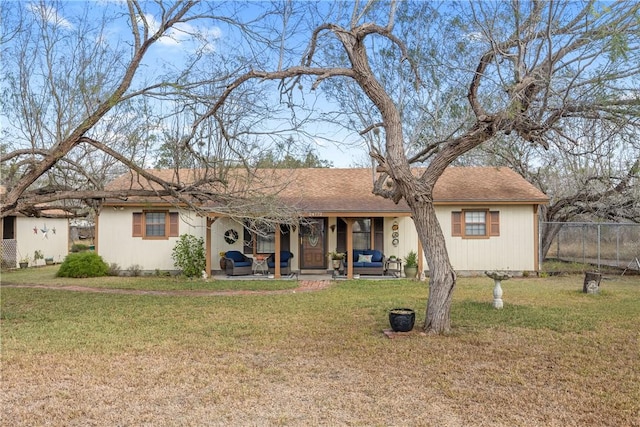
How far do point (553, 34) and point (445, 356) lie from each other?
4.70 m

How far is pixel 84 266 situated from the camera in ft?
54.9

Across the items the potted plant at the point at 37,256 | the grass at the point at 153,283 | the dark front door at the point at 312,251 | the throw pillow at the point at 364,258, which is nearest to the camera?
the grass at the point at 153,283

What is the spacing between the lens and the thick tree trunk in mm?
7957

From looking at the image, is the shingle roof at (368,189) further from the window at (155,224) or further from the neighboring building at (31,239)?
the neighboring building at (31,239)

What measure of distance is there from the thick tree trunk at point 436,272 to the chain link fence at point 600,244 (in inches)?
424

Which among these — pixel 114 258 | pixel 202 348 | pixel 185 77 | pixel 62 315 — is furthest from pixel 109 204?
pixel 202 348

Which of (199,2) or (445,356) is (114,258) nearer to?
(199,2)

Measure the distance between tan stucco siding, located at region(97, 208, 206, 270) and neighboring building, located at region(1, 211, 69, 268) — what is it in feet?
11.9

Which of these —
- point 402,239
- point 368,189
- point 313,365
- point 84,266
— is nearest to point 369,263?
point 402,239

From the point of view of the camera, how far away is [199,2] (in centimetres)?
859

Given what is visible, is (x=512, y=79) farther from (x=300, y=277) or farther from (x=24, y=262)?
(x=24, y=262)

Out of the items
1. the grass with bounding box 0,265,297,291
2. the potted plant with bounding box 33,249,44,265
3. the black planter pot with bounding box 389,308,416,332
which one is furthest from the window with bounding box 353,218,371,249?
the potted plant with bounding box 33,249,44,265

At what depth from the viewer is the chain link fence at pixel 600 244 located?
56.4 ft

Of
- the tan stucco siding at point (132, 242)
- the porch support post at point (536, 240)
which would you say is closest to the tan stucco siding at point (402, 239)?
the porch support post at point (536, 240)
